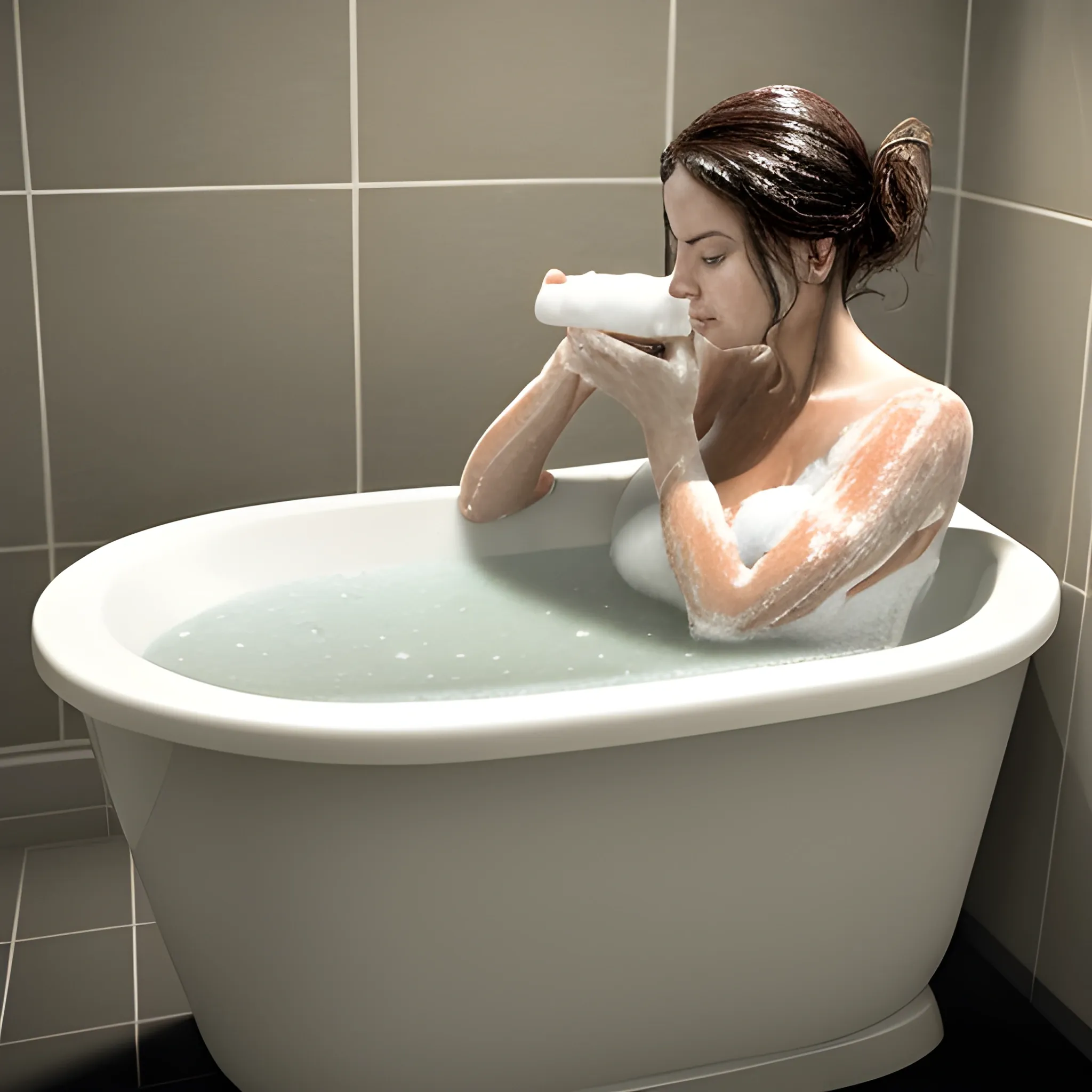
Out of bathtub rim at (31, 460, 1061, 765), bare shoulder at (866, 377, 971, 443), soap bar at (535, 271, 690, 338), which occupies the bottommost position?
bathtub rim at (31, 460, 1061, 765)

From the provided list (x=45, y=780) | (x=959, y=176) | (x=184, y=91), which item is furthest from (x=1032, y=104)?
(x=45, y=780)

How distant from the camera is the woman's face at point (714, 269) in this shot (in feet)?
5.00

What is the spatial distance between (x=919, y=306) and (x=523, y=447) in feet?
2.60

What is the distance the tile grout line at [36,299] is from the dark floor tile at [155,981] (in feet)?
1.89

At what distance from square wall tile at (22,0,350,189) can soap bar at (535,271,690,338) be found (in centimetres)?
61

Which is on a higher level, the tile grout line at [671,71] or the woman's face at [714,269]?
the tile grout line at [671,71]

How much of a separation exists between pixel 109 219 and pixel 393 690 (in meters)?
0.95

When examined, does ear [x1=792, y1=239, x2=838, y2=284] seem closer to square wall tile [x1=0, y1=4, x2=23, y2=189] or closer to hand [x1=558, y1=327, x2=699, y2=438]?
hand [x1=558, y1=327, x2=699, y2=438]

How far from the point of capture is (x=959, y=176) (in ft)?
7.04

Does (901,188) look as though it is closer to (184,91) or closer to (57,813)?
(184,91)

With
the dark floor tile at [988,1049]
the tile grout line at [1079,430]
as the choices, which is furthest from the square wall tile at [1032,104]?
the dark floor tile at [988,1049]

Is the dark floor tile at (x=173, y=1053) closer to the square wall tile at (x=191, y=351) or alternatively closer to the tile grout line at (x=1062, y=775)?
the square wall tile at (x=191, y=351)

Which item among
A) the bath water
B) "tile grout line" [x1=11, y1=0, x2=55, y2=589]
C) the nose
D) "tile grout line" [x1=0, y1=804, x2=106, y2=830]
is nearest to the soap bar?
the nose

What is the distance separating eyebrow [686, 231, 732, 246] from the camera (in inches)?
60.1
